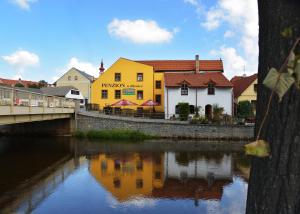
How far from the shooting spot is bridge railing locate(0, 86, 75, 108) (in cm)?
1922

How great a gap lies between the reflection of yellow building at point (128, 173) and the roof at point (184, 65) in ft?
90.6

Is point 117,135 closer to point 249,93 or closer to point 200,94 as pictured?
point 200,94

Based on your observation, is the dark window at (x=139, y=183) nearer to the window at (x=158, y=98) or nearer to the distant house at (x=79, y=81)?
the window at (x=158, y=98)

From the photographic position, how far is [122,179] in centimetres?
1953

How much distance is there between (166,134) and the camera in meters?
39.1

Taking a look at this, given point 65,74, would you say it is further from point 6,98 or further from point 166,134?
point 6,98

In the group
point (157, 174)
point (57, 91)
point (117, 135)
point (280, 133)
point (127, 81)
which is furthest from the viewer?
point (57, 91)

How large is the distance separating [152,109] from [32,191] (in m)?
34.4

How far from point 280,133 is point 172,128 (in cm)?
3712

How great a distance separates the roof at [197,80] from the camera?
1818 inches

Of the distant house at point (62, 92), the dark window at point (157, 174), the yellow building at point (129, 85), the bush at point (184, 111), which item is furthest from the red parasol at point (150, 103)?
the dark window at point (157, 174)

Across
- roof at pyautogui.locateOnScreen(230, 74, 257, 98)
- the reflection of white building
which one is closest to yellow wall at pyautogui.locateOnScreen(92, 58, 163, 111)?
roof at pyautogui.locateOnScreen(230, 74, 257, 98)

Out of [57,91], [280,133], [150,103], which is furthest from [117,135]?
[280,133]

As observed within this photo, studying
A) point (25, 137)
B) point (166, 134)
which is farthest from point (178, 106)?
point (25, 137)
